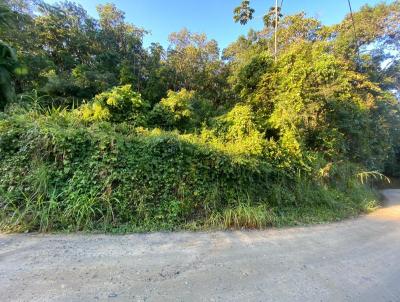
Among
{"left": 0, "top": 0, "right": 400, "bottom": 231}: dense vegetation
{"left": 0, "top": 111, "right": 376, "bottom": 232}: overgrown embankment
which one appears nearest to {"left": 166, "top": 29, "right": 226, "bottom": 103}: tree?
{"left": 0, "top": 0, "right": 400, "bottom": 231}: dense vegetation

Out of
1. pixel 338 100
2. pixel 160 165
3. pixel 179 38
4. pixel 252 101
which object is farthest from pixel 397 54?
pixel 160 165

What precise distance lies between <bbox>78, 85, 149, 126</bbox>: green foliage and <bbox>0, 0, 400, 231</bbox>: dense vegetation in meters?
0.04

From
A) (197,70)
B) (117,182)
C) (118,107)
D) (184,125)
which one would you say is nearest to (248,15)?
(197,70)

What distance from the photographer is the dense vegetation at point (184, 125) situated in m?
4.28

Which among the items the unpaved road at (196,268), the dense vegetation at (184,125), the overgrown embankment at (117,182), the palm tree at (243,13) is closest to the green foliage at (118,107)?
the dense vegetation at (184,125)

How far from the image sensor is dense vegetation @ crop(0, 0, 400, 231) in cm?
428

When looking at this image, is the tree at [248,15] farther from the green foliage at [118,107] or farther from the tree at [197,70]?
the green foliage at [118,107]

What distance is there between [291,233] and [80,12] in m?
15.5

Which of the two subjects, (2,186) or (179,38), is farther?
(179,38)

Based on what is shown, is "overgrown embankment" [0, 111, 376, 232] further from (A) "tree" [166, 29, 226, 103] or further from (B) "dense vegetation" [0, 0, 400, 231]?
(A) "tree" [166, 29, 226, 103]

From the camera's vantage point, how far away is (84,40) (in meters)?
12.6

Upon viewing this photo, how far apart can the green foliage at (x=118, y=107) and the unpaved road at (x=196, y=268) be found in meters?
4.45

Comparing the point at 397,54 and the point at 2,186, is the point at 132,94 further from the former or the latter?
the point at 397,54

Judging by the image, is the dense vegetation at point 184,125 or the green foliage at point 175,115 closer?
the dense vegetation at point 184,125
